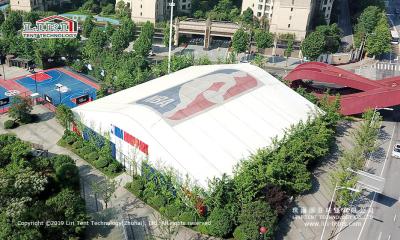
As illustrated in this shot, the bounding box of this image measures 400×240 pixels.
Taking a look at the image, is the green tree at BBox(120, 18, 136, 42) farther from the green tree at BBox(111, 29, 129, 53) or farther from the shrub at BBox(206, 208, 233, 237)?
the shrub at BBox(206, 208, 233, 237)

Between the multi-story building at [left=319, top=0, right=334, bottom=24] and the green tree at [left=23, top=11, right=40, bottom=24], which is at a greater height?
the multi-story building at [left=319, top=0, right=334, bottom=24]

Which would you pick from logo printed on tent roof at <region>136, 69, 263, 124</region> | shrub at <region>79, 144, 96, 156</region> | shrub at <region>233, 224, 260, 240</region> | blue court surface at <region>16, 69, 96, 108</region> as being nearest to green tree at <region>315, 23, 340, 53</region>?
logo printed on tent roof at <region>136, 69, 263, 124</region>

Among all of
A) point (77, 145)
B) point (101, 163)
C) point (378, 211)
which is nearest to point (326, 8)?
point (378, 211)

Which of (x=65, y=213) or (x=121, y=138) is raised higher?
(x=121, y=138)

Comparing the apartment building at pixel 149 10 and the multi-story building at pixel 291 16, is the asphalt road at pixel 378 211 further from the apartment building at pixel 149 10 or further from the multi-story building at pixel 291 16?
the apartment building at pixel 149 10

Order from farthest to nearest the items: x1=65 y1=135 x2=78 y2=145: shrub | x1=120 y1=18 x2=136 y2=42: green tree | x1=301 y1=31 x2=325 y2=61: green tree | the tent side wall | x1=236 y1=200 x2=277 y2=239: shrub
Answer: x1=120 y1=18 x2=136 y2=42: green tree
x1=301 y1=31 x2=325 y2=61: green tree
x1=65 y1=135 x2=78 y2=145: shrub
the tent side wall
x1=236 y1=200 x2=277 y2=239: shrub

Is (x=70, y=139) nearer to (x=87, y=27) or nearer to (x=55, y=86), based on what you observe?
(x=55, y=86)

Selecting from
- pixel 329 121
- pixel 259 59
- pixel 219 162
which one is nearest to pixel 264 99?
pixel 329 121

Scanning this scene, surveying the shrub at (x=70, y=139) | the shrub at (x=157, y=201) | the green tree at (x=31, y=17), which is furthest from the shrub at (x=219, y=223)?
the green tree at (x=31, y=17)
